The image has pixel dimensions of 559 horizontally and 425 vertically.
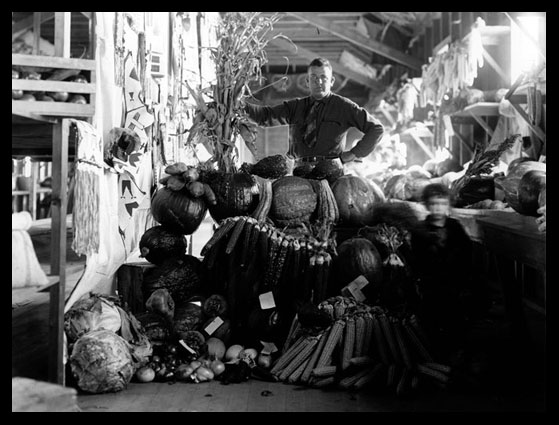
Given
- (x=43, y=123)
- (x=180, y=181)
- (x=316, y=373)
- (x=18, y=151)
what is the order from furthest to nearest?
(x=180, y=181)
(x=316, y=373)
(x=18, y=151)
(x=43, y=123)

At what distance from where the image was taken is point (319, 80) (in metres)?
5.07

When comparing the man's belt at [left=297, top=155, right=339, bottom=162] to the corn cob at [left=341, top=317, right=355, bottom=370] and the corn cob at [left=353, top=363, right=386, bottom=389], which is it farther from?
the corn cob at [left=353, top=363, right=386, bottom=389]

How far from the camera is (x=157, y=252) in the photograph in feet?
14.1

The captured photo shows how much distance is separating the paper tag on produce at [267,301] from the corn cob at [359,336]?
0.63 meters

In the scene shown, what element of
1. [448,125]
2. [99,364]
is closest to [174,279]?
[99,364]

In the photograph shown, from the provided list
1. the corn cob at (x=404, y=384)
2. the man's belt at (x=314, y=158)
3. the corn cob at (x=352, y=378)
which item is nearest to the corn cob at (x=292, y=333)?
the corn cob at (x=352, y=378)

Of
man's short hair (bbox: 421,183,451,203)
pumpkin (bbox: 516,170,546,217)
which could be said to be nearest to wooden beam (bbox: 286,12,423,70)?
man's short hair (bbox: 421,183,451,203)

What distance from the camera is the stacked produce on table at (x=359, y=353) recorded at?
3.28 meters

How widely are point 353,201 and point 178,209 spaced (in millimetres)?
1269

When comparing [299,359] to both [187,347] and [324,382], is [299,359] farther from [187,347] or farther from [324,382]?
[187,347]

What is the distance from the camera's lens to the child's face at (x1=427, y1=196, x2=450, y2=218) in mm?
4258

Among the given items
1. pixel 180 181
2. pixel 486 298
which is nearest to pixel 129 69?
pixel 180 181

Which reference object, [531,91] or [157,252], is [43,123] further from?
[531,91]
